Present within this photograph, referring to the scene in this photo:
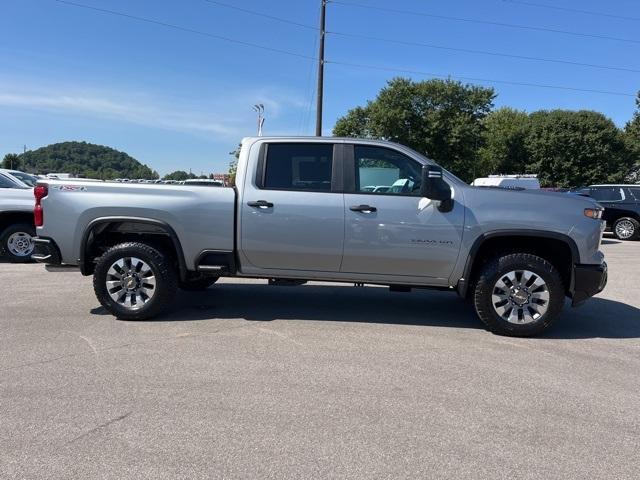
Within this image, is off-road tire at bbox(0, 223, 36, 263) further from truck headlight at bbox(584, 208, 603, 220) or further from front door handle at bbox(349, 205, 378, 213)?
truck headlight at bbox(584, 208, 603, 220)

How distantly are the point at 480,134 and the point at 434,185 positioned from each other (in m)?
39.9

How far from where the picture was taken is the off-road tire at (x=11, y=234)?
10.2 m

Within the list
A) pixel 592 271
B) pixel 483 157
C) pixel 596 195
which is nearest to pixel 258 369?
pixel 592 271

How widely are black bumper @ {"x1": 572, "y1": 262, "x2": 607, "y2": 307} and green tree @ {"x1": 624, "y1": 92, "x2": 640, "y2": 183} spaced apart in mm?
44376

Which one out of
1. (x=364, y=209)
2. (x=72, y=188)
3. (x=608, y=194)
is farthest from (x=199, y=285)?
(x=608, y=194)

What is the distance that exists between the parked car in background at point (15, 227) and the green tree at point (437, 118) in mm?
33862

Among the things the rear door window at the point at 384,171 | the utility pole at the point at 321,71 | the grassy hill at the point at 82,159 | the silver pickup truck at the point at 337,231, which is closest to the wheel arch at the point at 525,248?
the silver pickup truck at the point at 337,231

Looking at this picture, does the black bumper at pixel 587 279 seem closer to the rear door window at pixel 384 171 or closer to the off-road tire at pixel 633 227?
the rear door window at pixel 384 171

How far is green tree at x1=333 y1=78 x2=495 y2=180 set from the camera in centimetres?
4172

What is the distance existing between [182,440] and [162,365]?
1396 millimetres

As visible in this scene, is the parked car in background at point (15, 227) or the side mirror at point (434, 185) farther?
the parked car in background at point (15, 227)

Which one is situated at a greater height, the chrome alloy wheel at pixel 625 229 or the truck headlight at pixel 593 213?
the truck headlight at pixel 593 213

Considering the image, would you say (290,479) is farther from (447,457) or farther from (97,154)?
(97,154)

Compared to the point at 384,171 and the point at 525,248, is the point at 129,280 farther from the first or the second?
the point at 525,248
